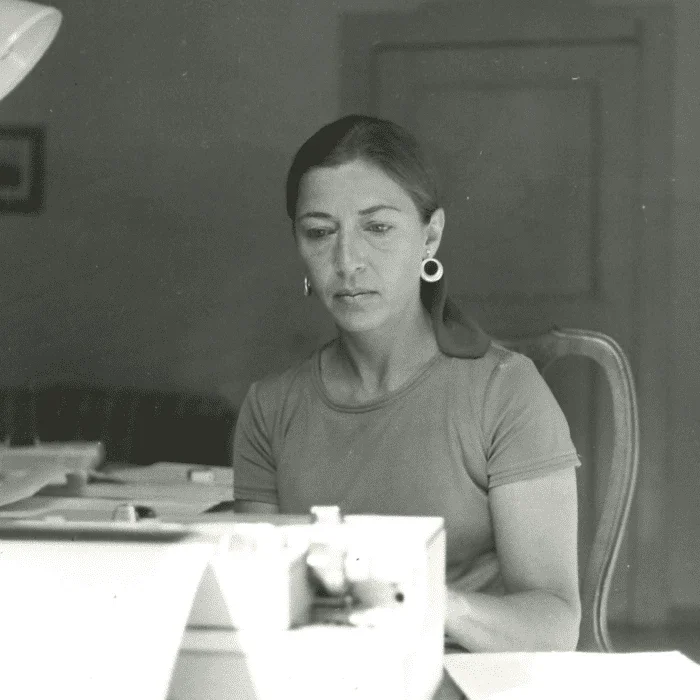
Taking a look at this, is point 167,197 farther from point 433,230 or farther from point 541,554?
point 541,554

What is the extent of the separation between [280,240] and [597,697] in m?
1.38

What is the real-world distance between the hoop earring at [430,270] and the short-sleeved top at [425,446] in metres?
→ 0.12

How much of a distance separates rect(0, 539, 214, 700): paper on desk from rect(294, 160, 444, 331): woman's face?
2.52 feet

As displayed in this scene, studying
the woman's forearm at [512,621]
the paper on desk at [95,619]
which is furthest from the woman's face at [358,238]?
the paper on desk at [95,619]

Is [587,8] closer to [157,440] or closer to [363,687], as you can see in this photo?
[157,440]

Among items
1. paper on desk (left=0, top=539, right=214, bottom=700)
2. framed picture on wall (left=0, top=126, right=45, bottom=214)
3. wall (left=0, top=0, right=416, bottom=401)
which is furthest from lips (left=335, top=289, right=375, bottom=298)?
framed picture on wall (left=0, top=126, right=45, bottom=214)

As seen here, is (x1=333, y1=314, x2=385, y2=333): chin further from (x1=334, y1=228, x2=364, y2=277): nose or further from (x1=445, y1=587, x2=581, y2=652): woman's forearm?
(x1=445, y1=587, x2=581, y2=652): woman's forearm

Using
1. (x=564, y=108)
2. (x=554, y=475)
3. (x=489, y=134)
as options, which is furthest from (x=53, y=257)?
(x=554, y=475)

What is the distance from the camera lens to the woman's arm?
129 cm

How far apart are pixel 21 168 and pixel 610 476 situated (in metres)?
1.41

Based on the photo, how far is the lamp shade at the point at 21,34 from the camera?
3.67ft

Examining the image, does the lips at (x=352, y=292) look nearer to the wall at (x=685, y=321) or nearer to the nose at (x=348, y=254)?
the nose at (x=348, y=254)

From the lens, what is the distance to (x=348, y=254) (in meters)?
1.54

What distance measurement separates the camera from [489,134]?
2.12 m
